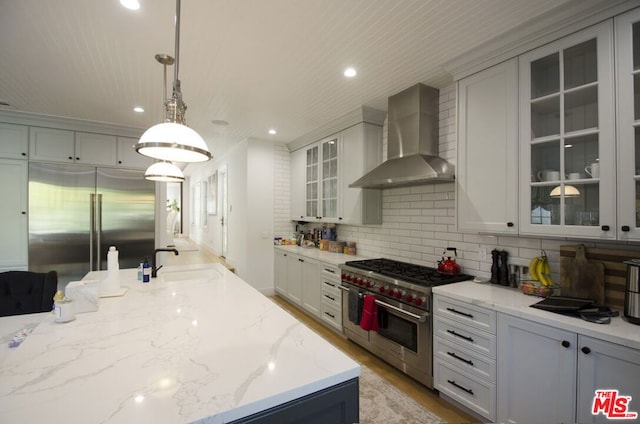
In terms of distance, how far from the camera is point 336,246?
4.24 meters

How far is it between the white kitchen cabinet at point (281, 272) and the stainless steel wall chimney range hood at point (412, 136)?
226cm

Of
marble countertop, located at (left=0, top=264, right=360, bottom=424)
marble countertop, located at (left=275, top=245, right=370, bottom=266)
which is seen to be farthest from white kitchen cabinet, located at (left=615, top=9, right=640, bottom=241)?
marble countertop, located at (left=275, top=245, right=370, bottom=266)

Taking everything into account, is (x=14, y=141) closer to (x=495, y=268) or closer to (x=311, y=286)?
(x=311, y=286)

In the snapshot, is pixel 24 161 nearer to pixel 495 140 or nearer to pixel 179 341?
pixel 179 341

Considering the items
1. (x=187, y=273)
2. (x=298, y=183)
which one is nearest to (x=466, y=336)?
(x=187, y=273)

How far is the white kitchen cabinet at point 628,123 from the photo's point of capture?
153cm

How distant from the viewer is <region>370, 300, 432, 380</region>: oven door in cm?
230

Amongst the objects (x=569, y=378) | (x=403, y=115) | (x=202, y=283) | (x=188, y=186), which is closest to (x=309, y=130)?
(x=403, y=115)

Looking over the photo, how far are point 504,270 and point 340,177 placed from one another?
223 centimetres

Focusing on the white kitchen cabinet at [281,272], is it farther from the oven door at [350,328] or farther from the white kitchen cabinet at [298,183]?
the oven door at [350,328]

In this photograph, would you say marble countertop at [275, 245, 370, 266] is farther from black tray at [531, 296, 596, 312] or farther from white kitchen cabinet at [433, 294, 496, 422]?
black tray at [531, 296, 596, 312]

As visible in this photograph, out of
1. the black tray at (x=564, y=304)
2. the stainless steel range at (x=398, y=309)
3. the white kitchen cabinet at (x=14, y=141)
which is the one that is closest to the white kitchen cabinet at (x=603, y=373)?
the black tray at (x=564, y=304)

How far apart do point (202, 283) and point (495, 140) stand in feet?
8.43

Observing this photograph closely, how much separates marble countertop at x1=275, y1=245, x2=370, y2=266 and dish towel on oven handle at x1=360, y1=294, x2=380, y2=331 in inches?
27.8
